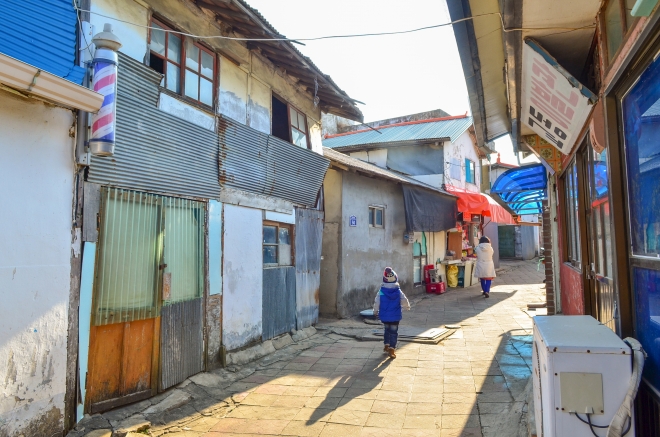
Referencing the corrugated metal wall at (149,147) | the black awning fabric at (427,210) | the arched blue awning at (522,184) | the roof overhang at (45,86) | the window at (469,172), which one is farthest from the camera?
the window at (469,172)

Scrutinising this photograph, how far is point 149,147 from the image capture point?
589cm

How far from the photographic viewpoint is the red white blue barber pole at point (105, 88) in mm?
4746

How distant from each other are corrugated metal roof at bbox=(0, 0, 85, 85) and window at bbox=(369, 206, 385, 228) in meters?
9.54

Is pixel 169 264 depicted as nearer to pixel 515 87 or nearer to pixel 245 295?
pixel 245 295

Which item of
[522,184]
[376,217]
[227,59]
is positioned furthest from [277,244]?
[522,184]

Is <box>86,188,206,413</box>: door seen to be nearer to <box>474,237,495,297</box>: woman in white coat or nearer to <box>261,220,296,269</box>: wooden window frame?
<box>261,220,296,269</box>: wooden window frame

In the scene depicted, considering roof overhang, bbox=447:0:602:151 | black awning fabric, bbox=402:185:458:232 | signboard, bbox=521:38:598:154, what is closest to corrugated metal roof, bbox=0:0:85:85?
roof overhang, bbox=447:0:602:151

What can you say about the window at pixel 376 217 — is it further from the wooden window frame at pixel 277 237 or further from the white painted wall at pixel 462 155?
the white painted wall at pixel 462 155

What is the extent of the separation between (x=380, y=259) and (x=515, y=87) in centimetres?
866

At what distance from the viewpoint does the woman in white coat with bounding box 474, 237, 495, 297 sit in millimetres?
15016

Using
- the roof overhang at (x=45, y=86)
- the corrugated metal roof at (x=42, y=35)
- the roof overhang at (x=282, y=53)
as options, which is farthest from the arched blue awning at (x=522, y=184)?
the corrugated metal roof at (x=42, y=35)

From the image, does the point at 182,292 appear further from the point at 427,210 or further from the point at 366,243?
the point at 427,210

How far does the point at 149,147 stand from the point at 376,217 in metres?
8.73

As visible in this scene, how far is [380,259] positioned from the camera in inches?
539
